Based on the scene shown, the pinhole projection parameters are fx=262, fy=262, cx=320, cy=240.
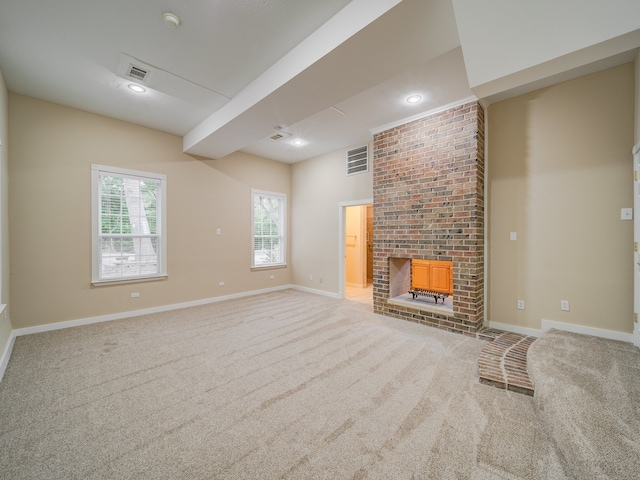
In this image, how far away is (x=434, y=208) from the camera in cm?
371

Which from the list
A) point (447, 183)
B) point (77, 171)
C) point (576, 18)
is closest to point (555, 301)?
point (447, 183)

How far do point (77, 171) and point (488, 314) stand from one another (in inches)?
242

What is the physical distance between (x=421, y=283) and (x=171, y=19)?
192 inches

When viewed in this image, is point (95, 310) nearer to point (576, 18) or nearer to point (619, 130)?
point (576, 18)

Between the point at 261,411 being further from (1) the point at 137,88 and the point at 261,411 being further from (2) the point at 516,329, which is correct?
(1) the point at 137,88

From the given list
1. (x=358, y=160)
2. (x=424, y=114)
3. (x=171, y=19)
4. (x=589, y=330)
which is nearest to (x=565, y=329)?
(x=589, y=330)

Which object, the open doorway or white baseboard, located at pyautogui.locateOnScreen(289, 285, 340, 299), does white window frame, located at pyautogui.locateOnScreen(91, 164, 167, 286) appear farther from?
the open doorway

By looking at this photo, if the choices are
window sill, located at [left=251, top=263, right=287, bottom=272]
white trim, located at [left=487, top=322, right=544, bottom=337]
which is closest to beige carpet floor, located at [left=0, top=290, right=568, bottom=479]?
white trim, located at [left=487, top=322, right=544, bottom=337]

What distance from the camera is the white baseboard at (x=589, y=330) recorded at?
2.75 m

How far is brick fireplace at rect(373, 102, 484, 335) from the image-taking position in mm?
3414

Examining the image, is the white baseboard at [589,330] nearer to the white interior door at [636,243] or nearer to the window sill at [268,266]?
the white interior door at [636,243]

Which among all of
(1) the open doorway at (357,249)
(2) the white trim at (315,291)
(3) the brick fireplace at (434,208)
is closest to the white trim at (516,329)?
(3) the brick fireplace at (434,208)

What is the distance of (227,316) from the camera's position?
4227 mm

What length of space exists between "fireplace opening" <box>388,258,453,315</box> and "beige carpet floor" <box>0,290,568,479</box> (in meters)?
0.71
